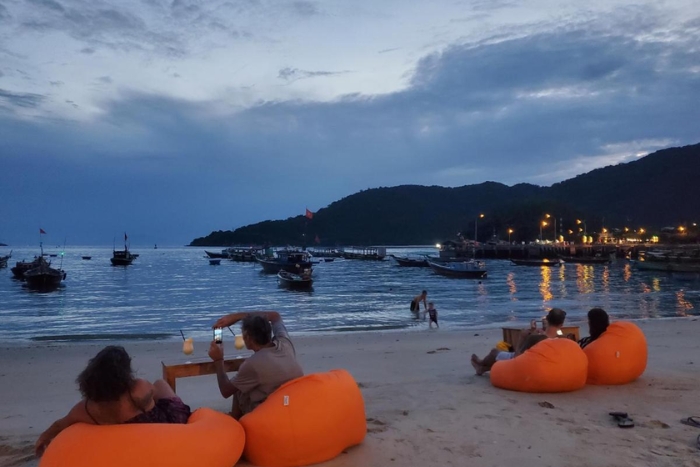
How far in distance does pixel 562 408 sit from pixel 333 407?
103 inches

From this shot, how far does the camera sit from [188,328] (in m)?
21.3

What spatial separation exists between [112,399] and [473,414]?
3.34 m

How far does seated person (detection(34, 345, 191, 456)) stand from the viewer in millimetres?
3197

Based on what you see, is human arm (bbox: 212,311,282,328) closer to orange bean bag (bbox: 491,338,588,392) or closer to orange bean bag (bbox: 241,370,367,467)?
orange bean bag (bbox: 241,370,367,467)

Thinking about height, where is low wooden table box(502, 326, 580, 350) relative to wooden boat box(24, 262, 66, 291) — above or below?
above

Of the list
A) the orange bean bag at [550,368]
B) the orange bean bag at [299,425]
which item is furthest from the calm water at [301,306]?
the orange bean bag at [299,425]

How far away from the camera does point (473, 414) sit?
520 cm

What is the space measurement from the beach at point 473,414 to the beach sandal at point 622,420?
6 cm

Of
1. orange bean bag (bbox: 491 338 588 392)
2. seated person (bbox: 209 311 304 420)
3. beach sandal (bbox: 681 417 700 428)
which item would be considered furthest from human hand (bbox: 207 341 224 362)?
beach sandal (bbox: 681 417 700 428)

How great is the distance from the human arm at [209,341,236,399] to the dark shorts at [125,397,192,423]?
0.51m

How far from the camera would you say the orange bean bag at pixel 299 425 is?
402 centimetres

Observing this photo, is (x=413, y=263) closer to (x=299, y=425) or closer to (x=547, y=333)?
(x=547, y=333)

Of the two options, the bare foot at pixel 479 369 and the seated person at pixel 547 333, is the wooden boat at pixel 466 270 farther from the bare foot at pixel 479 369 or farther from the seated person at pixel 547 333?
the seated person at pixel 547 333

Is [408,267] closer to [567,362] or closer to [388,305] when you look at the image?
[388,305]
